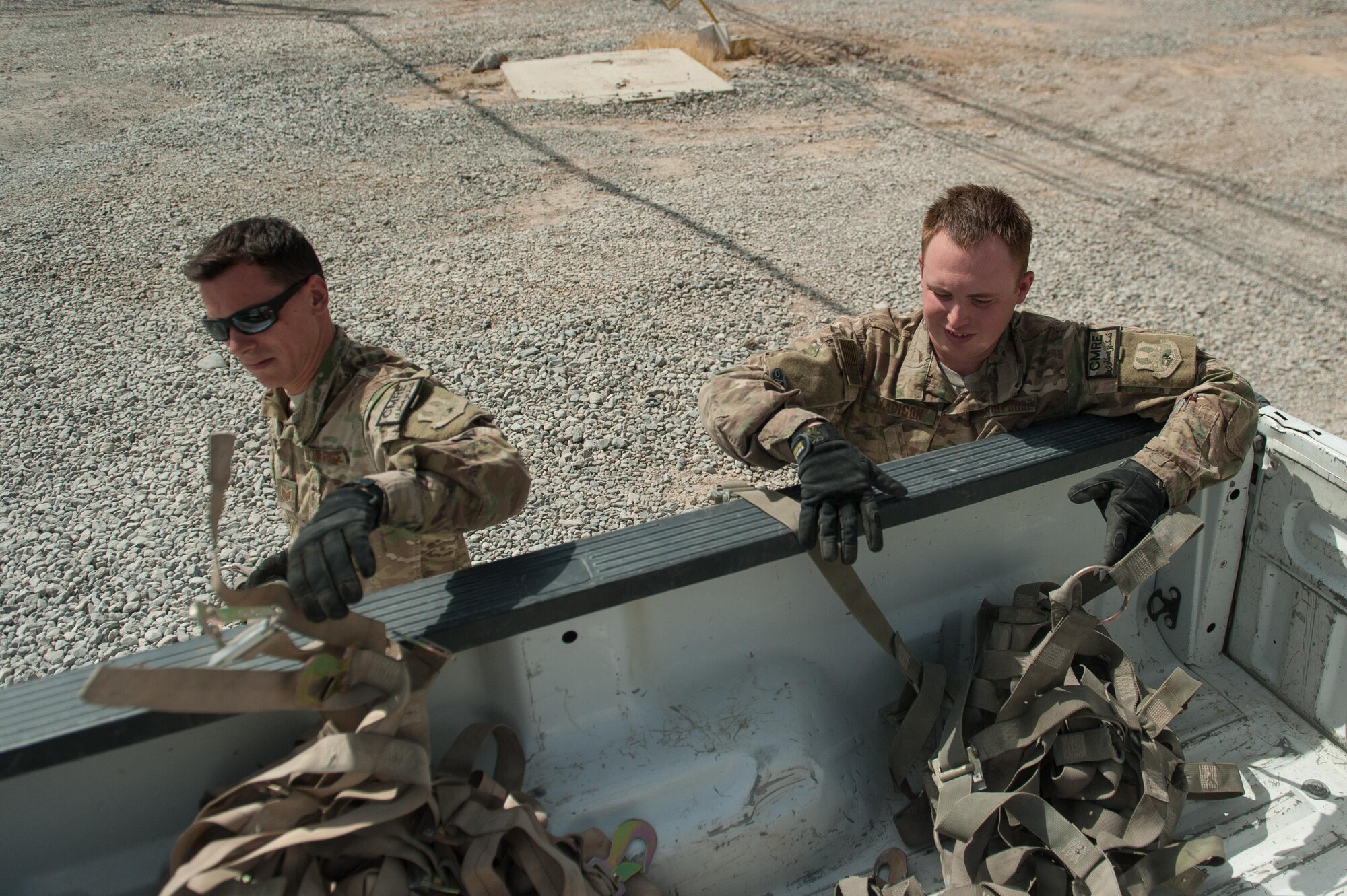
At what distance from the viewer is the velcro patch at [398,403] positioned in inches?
89.1

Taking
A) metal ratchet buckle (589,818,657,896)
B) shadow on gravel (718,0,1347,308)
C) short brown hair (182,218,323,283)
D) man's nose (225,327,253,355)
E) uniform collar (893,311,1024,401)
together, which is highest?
short brown hair (182,218,323,283)

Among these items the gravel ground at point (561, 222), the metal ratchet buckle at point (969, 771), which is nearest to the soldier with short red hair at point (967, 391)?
the metal ratchet buckle at point (969, 771)

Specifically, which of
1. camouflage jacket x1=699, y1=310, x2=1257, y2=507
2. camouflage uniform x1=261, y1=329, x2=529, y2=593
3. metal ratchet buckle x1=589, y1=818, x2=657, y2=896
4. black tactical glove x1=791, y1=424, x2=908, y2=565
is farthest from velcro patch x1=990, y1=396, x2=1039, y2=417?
metal ratchet buckle x1=589, y1=818, x2=657, y2=896

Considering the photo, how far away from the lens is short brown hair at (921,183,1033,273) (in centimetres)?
247

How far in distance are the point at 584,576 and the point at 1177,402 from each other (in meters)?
1.46

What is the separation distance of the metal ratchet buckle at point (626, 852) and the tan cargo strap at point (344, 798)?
0.49ft

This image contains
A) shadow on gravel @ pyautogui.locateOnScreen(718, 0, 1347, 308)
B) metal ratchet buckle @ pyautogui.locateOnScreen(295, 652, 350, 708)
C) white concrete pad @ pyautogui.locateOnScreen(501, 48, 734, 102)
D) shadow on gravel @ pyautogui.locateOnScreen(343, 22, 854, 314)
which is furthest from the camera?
white concrete pad @ pyautogui.locateOnScreen(501, 48, 734, 102)

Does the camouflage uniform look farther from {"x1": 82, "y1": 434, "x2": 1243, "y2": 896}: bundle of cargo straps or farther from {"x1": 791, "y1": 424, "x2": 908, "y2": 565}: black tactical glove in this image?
{"x1": 791, "y1": 424, "x2": 908, "y2": 565}: black tactical glove

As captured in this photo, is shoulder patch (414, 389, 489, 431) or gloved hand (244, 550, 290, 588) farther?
gloved hand (244, 550, 290, 588)

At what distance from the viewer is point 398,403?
2.29 metres

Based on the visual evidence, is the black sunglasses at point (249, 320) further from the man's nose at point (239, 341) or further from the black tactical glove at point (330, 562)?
the black tactical glove at point (330, 562)

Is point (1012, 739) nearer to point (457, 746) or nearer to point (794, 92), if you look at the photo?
point (457, 746)

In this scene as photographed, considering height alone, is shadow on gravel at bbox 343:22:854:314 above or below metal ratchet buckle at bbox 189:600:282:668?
below

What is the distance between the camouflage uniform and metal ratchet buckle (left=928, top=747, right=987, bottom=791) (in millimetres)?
1023
